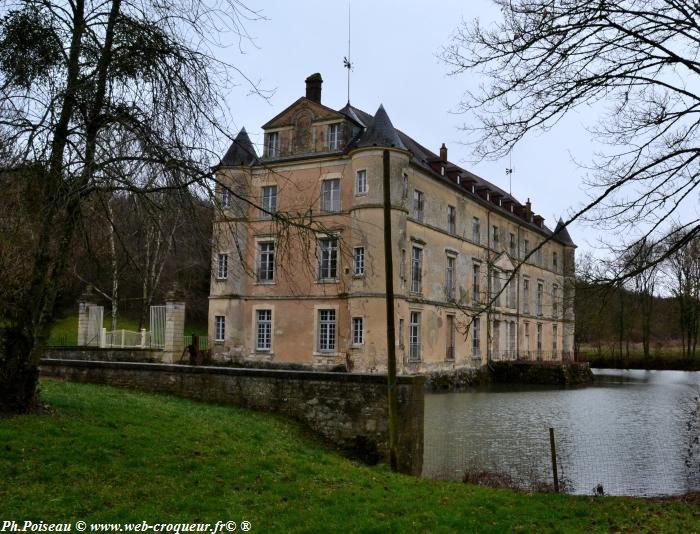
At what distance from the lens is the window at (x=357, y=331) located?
2562cm

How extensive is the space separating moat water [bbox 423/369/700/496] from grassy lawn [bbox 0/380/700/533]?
7.96 feet

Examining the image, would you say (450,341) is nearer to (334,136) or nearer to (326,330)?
(326,330)

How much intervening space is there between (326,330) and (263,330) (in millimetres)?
3190

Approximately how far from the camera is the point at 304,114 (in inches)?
1112

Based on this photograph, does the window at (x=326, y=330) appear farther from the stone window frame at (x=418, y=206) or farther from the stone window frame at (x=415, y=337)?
the stone window frame at (x=418, y=206)

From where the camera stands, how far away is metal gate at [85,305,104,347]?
23.8m

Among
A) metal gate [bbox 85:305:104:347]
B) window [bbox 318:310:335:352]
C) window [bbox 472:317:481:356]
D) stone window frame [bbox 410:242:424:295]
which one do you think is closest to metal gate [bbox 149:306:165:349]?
metal gate [bbox 85:305:104:347]

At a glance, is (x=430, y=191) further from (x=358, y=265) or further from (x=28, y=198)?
(x=28, y=198)

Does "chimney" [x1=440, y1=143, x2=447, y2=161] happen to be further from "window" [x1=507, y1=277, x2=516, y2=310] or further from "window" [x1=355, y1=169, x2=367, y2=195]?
"window" [x1=355, y1=169, x2=367, y2=195]

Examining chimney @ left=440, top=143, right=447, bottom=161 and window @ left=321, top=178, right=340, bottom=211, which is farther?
chimney @ left=440, top=143, right=447, bottom=161

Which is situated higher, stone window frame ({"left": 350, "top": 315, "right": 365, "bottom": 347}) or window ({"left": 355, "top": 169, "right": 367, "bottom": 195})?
window ({"left": 355, "top": 169, "right": 367, "bottom": 195})

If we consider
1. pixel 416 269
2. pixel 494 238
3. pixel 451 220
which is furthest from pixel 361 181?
pixel 494 238

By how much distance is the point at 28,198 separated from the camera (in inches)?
305

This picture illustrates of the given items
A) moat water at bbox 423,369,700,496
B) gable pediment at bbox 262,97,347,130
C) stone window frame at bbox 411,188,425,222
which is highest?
gable pediment at bbox 262,97,347,130
